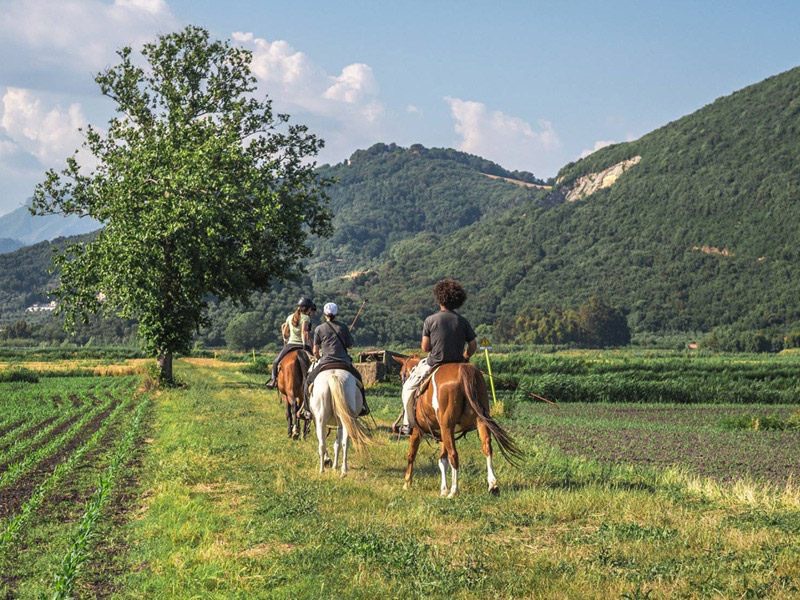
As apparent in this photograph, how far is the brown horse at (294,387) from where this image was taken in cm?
1847

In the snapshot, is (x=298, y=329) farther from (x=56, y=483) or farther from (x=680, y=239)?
(x=680, y=239)

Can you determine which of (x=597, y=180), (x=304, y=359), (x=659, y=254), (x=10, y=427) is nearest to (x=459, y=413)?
(x=304, y=359)

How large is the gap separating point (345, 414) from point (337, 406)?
0.68ft

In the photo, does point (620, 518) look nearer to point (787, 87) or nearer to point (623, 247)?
point (623, 247)

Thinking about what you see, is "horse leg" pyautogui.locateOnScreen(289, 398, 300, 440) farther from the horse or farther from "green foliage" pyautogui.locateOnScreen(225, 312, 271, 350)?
"green foliage" pyautogui.locateOnScreen(225, 312, 271, 350)

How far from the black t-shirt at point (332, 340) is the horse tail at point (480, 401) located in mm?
3231

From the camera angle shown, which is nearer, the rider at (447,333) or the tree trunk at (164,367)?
the rider at (447,333)

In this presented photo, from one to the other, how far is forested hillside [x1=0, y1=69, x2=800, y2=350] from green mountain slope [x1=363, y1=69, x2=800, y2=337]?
22 cm

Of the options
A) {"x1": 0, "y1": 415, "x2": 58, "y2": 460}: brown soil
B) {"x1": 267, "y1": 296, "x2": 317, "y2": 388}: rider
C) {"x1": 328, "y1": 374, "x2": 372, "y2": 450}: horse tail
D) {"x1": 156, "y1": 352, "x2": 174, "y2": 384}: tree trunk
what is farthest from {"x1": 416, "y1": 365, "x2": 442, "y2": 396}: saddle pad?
{"x1": 156, "y1": 352, "x2": 174, "y2": 384}: tree trunk

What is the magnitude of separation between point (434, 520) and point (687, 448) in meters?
12.7

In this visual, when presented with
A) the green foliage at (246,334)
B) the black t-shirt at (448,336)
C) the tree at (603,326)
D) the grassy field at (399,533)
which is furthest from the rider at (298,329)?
the tree at (603,326)

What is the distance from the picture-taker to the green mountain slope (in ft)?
413

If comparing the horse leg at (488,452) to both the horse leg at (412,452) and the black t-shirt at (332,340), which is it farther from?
the black t-shirt at (332,340)

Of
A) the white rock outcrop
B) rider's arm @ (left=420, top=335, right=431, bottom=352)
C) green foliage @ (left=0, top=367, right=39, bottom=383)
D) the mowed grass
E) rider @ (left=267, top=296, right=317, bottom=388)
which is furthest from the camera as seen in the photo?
the white rock outcrop
